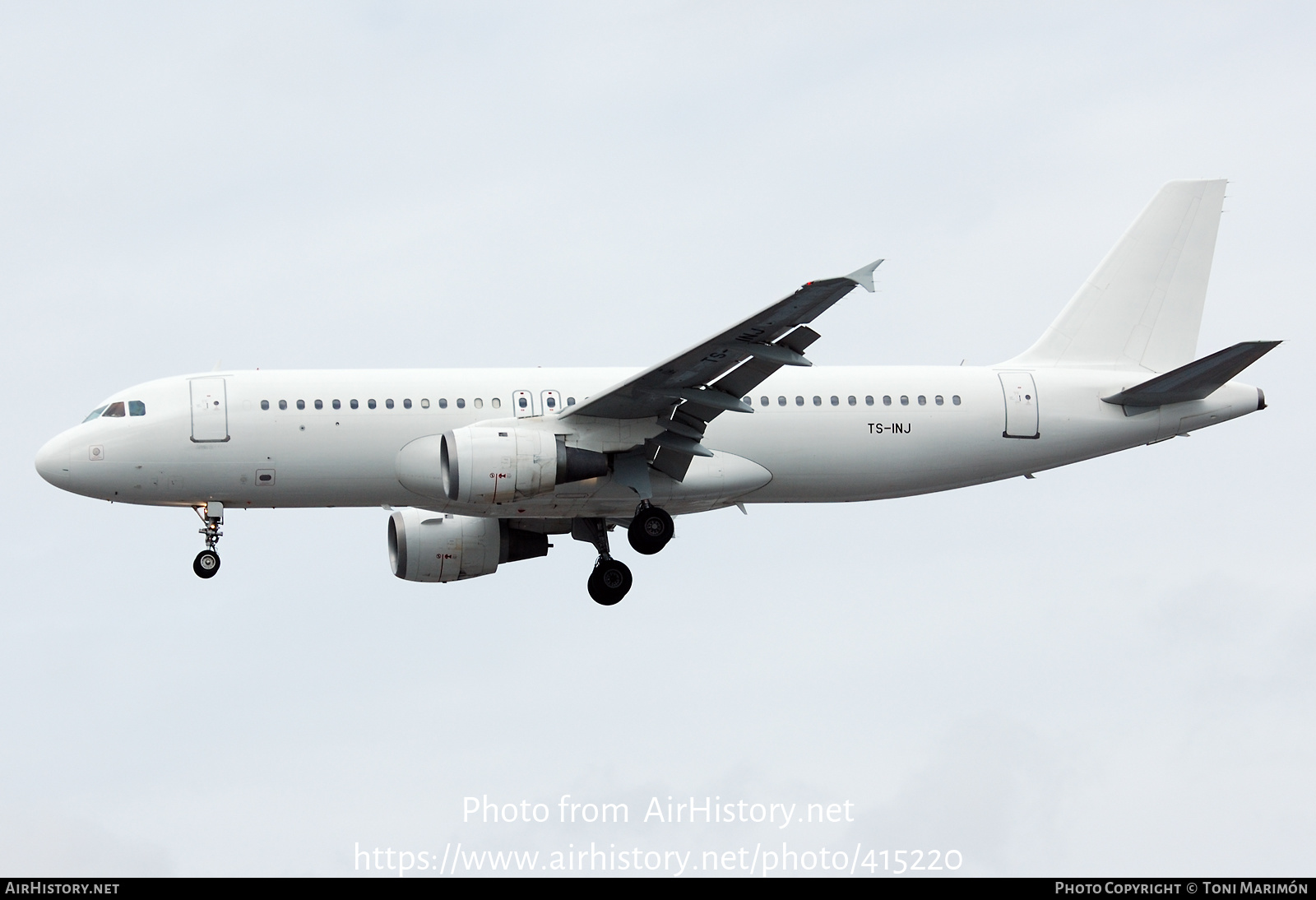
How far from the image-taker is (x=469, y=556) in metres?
36.4

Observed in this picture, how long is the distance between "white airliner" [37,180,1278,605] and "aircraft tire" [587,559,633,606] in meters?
0.04

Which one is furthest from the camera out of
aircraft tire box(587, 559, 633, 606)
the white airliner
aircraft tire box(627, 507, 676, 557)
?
A: aircraft tire box(587, 559, 633, 606)

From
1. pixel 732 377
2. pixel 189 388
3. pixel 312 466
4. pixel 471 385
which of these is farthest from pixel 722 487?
pixel 189 388

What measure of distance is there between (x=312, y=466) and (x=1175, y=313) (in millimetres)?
18536

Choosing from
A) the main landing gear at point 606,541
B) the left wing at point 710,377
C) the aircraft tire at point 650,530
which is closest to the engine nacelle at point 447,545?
the main landing gear at point 606,541

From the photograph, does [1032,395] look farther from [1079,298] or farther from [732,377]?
[732,377]

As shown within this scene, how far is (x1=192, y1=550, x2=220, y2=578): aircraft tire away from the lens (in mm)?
32781

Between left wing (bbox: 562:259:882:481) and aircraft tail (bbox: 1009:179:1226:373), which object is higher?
aircraft tail (bbox: 1009:179:1226:373)

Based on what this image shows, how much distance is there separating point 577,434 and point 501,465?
167 cm

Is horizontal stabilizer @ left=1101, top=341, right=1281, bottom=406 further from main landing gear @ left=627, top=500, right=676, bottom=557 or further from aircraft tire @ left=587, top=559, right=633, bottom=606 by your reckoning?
aircraft tire @ left=587, top=559, right=633, bottom=606

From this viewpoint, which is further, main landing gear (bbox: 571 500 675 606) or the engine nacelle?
the engine nacelle

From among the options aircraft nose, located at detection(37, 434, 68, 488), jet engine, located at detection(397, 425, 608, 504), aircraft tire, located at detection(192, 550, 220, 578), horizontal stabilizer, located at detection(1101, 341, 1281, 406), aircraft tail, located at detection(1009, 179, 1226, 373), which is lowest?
aircraft tire, located at detection(192, 550, 220, 578)

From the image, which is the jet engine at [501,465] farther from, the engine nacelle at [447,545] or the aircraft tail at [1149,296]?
the aircraft tail at [1149,296]

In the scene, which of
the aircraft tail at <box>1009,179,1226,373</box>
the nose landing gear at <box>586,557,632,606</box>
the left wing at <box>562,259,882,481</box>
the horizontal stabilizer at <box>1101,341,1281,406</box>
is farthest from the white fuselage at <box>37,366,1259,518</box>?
the nose landing gear at <box>586,557,632,606</box>
